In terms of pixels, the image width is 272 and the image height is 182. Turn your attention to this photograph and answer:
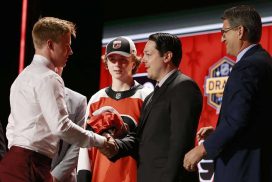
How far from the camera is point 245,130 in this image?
2258 millimetres

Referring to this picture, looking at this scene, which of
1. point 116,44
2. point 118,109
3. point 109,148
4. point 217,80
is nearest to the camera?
point 109,148

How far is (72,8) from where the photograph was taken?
4.90 meters

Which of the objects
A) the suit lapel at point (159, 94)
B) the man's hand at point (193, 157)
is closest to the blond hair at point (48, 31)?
the suit lapel at point (159, 94)

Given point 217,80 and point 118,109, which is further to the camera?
point 217,80

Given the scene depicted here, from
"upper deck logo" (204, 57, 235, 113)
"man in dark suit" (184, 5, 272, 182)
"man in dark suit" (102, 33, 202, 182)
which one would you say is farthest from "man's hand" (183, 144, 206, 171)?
"upper deck logo" (204, 57, 235, 113)

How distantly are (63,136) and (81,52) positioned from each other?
238 cm

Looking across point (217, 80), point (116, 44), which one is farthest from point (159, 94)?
point (217, 80)

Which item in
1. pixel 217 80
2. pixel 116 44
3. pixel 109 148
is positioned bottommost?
pixel 109 148

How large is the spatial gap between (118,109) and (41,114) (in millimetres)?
540

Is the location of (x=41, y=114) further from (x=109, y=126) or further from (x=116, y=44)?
(x=116, y=44)

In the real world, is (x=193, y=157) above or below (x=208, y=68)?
below

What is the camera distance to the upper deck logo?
12.8 ft

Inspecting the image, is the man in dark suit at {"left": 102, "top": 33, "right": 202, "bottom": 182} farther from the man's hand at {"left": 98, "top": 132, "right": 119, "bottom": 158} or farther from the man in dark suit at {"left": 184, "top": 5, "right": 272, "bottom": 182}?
the man in dark suit at {"left": 184, "top": 5, "right": 272, "bottom": 182}

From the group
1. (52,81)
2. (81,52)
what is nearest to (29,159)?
(52,81)
